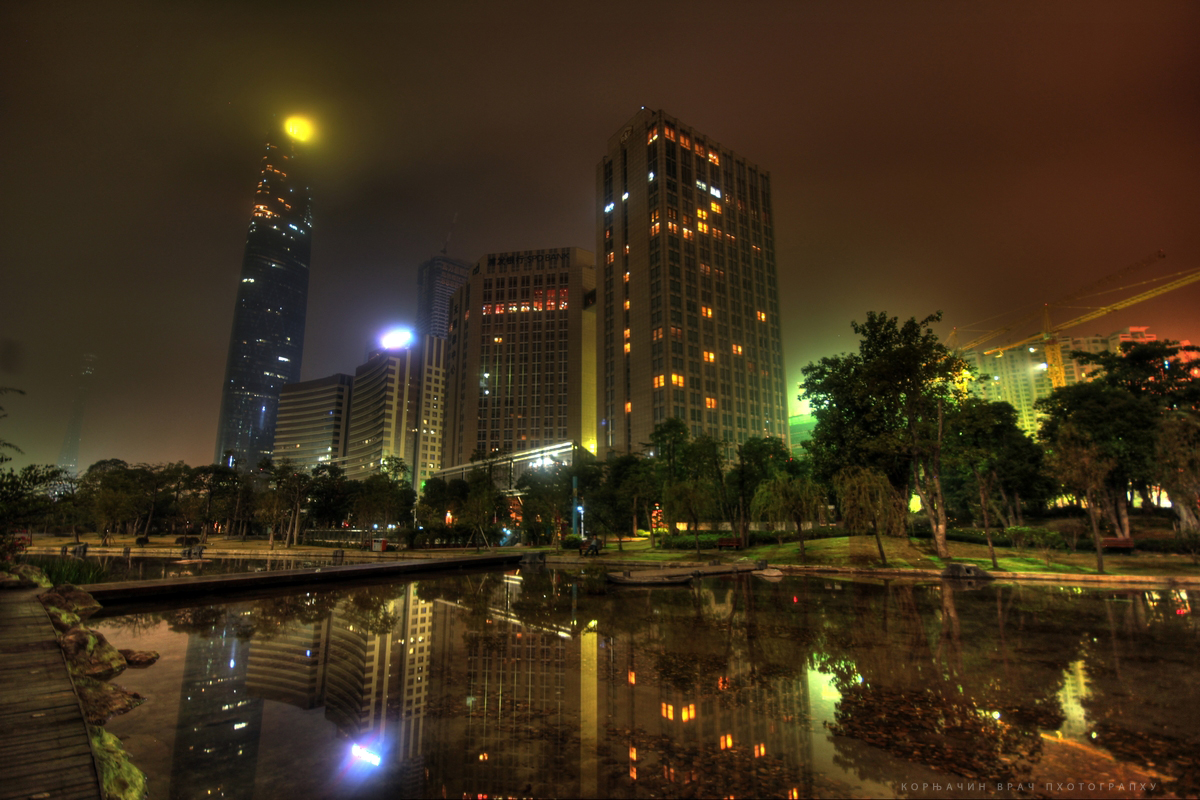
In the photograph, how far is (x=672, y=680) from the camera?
11641 millimetres

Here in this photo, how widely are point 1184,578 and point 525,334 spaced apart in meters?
169

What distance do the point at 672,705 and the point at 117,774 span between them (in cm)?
805

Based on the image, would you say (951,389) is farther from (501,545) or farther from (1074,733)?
(501,545)

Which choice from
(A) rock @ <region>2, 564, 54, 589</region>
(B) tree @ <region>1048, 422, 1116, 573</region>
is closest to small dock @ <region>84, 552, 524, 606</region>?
(A) rock @ <region>2, 564, 54, 589</region>

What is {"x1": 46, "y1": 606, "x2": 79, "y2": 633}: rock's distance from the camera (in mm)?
14362

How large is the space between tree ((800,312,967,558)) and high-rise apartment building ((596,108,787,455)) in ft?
238

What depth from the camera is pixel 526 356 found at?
182 meters

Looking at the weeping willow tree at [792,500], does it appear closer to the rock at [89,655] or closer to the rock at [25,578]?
the rock at [89,655]

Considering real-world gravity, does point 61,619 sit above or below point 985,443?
below

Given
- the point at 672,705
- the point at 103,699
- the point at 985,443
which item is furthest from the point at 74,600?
the point at 985,443

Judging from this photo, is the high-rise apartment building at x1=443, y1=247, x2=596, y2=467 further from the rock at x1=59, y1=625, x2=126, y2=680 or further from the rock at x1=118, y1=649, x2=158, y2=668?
the rock at x1=59, y1=625, x2=126, y2=680

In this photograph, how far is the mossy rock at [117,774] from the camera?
20.2ft

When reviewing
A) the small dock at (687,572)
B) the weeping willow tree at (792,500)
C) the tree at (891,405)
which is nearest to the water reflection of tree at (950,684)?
the small dock at (687,572)

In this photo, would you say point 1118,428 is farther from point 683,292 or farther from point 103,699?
point 683,292
